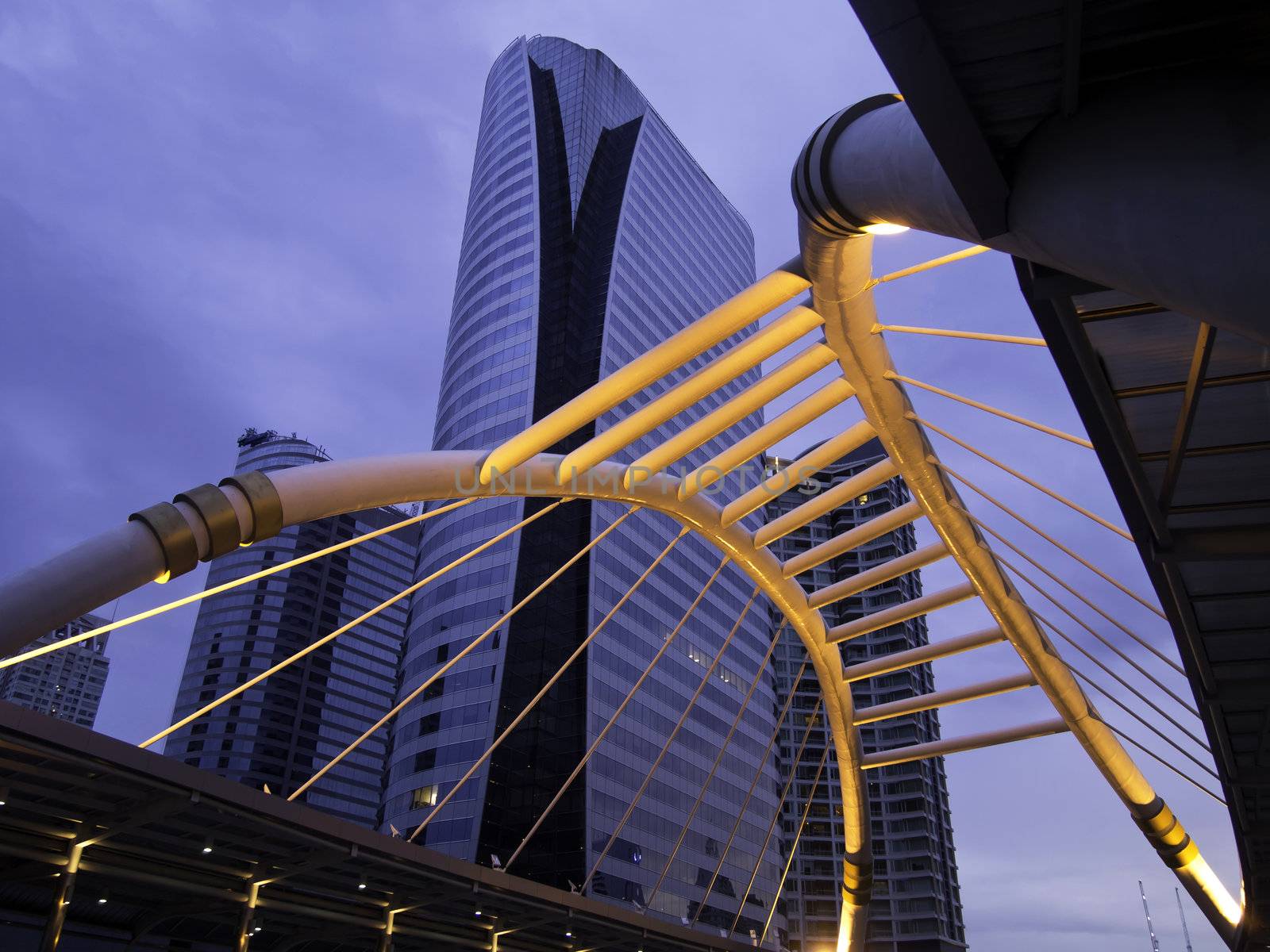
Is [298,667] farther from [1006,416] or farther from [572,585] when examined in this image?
[1006,416]

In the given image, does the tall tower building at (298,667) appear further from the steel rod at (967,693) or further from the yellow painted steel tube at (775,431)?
the yellow painted steel tube at (775,431)

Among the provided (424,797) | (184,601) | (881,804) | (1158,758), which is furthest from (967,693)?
(881,804)

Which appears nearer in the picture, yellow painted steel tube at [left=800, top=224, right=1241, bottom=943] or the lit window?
yellow painted steel tube at [left=800, top=224, right=1241, bottom=943]

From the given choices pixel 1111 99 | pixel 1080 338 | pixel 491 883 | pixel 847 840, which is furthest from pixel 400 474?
pixel 847 840

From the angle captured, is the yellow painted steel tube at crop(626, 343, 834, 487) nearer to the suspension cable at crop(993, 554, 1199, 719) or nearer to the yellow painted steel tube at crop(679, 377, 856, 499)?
the yellow painted steel tube at crop(679, 377, 856, 499)

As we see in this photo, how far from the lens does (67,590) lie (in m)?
8.96

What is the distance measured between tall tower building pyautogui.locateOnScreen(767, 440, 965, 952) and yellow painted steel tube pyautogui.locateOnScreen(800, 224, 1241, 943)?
223 feet

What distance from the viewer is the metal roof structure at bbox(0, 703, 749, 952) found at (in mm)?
17500

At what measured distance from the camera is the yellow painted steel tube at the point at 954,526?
51.8ft

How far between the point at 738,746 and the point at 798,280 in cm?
7680

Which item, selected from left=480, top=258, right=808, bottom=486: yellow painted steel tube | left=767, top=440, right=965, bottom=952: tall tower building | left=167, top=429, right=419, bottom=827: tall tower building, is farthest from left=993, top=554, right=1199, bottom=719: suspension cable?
left=167, top=429, right=419, bottom=827: tall tower building

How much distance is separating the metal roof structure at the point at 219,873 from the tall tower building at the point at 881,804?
72.6m

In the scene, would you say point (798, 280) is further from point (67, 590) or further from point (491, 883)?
point (491, 883)

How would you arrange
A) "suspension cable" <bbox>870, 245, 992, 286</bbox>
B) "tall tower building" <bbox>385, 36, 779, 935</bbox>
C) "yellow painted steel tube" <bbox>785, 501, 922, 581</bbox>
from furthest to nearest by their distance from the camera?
1. "tall tower building" <bbox>385, 36, 779, 935</bbox>
2. "yellow painted steel tube" <bbox>785, 501, 922, 581</bbox>
3. "suspension cable" <bbox>870, 245, 992, 286</bbox>
